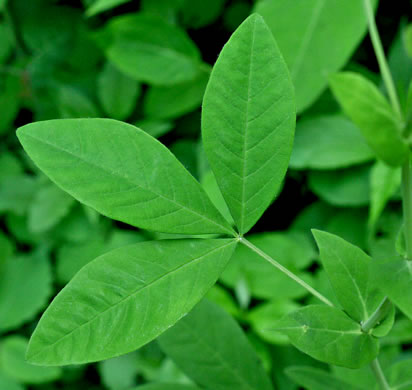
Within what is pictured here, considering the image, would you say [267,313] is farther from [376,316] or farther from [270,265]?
[376,316]

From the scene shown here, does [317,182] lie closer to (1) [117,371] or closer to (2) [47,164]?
(1) [117,371]

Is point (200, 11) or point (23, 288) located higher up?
point (200, 11)

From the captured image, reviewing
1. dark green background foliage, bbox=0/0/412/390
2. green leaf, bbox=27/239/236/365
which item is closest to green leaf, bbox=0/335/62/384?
dark green background foliage, bbox=0/0/412/390

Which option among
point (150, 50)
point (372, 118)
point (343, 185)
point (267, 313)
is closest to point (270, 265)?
point (267, 313)

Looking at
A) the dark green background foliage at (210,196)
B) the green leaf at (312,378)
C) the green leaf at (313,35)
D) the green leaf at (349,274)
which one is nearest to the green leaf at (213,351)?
the dark green background foliage at (210,196)

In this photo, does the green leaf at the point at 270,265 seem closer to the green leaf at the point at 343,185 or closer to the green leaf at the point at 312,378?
the green leaf at the point at 343,185

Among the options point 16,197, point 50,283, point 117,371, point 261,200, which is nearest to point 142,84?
point 16,197
